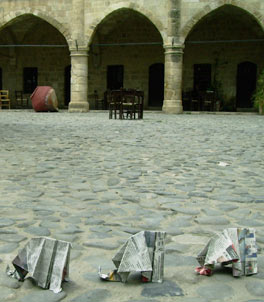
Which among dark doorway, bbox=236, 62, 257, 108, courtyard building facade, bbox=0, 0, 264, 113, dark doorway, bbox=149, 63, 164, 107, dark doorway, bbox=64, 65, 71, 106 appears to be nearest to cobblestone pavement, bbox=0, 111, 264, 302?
courtyard building facade, bbox=0, 0, 264, 113

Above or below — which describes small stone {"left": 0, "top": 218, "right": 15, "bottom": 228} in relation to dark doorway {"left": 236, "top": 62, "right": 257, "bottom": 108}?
below

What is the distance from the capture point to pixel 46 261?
4.77 ft

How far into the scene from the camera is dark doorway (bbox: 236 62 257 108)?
65.2 ft

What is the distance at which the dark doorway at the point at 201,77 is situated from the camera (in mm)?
20328

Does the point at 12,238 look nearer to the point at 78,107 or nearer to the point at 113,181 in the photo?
the point at 113,181

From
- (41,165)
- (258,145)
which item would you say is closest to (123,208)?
(41,165)

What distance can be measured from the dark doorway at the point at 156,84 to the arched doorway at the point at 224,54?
1228 millimetres

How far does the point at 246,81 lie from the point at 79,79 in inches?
304

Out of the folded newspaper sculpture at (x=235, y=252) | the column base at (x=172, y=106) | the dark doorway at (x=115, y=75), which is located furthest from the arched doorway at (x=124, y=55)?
the folded newspaper sculpture at (x=235, y=252)

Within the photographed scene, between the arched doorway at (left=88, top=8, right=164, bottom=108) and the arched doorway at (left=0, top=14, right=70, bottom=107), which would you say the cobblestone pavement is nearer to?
the arched doorway at (left=88, top=8, right=164, bottom=108)

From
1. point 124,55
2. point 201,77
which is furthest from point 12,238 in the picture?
point 124,55

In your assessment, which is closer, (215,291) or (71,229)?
(215,291)

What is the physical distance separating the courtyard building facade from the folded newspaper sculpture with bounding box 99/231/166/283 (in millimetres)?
15712

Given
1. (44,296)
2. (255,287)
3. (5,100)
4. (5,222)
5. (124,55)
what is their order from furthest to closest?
(124,55)
(5,100)
(5,222)
(255,287)
(44,296)
